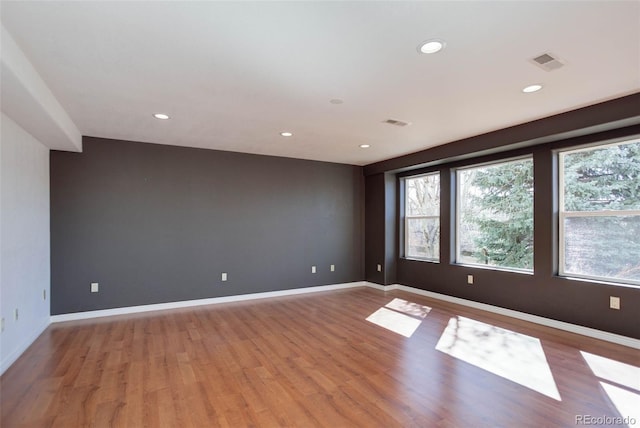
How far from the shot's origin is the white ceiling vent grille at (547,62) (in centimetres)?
230

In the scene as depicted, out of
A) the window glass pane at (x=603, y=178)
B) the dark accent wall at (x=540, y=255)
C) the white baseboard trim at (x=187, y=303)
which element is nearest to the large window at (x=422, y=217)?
the dark accent wall at (x=540, y=255)

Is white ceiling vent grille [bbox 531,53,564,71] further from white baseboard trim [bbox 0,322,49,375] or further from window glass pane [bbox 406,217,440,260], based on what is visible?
white baseboard trim [bbox 0,322,49,375]

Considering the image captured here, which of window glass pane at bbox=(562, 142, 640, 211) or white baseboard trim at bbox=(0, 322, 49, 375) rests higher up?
window glass pane at bbox=(562, 142, 640, 211)

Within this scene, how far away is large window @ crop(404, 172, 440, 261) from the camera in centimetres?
561

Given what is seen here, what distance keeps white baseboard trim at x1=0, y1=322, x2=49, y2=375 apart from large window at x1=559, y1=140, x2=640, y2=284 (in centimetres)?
588

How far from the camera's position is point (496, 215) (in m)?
4.66

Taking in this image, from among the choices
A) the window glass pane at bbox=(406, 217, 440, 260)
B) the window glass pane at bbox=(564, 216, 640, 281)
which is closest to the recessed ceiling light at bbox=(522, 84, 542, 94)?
the window glass pane at bbox=(564, 216, 640, 281)

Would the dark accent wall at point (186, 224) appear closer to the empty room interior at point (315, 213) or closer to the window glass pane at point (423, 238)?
the empty room interior at point (315, 213)

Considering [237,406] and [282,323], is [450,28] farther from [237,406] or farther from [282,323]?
[282,323]

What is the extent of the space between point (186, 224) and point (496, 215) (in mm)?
4668

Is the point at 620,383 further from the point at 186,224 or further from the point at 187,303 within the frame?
the point at 186,224

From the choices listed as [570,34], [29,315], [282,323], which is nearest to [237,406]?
[282,323]

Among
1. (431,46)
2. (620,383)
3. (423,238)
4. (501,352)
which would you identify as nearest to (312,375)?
(501,352)

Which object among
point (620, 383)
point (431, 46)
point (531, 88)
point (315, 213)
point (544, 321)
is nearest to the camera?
point (431, 46)
